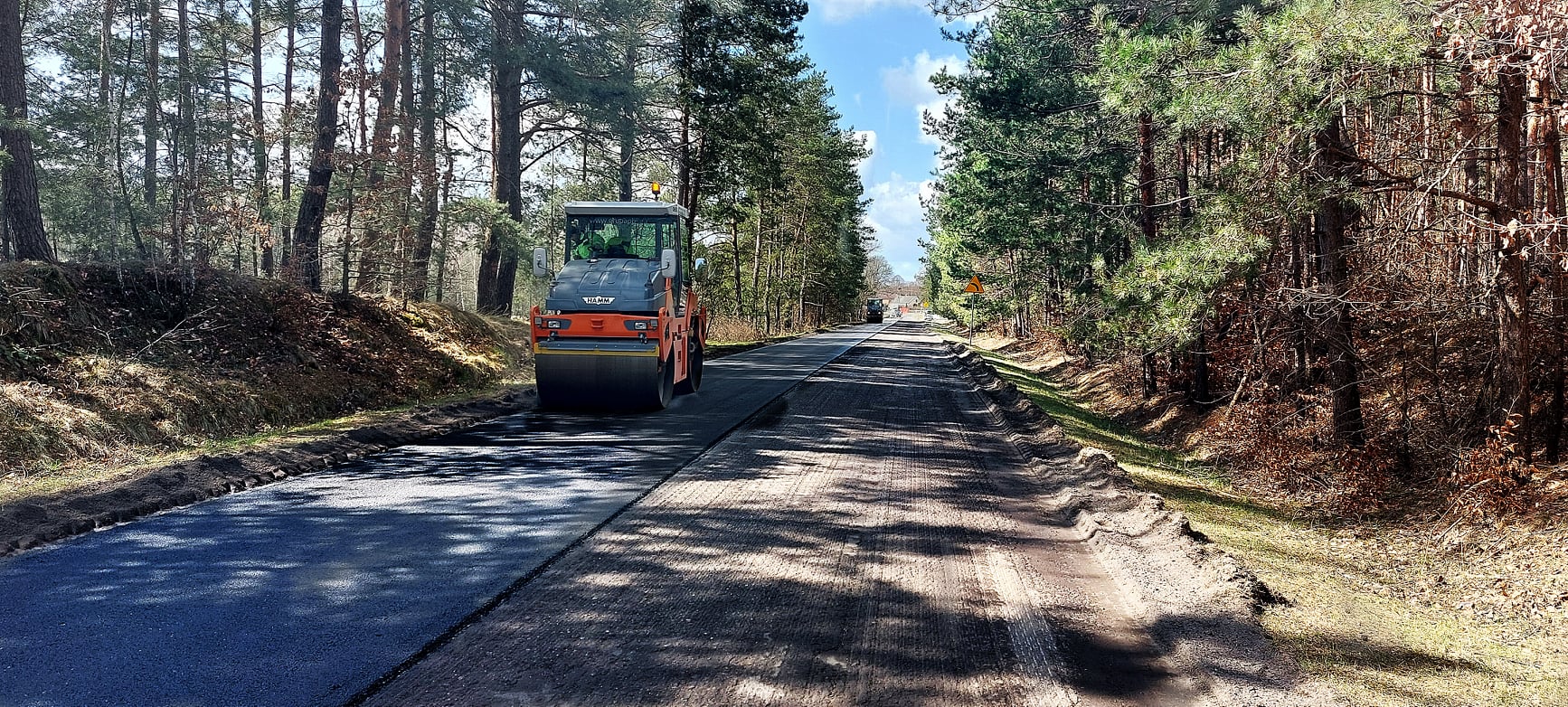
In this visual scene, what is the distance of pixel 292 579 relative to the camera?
5.09 meters

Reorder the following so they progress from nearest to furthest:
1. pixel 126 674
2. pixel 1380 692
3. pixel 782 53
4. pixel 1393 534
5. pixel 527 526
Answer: pixel 126 674
pixel 1380 692
pixel 527 526
pixel 1393 534
pixel 782 53

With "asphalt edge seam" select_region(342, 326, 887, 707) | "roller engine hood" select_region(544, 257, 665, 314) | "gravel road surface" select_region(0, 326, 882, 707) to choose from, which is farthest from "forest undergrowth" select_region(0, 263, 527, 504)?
"asphalt edge seam" select_region(342, 326, 887, 707)

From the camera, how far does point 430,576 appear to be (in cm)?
520

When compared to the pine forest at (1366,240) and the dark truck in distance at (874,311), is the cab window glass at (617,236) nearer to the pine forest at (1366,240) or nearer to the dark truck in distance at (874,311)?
the pine forest at (1366,240)

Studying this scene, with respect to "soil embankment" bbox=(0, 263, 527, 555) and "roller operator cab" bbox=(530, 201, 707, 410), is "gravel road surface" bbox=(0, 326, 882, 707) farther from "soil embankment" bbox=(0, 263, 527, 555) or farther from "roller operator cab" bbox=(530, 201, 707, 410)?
"roller operator cab" bbox=(530, 201, 707, 410)

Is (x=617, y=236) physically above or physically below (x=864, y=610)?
above

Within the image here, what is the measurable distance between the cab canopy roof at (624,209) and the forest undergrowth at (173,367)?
151 inches

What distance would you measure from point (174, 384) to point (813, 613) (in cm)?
938

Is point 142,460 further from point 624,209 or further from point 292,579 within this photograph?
point 624,209

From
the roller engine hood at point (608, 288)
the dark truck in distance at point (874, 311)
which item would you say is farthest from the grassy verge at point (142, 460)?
the dark truck in distance at point (874, 311)

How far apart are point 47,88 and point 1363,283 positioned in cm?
2895

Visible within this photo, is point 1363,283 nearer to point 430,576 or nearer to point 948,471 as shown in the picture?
point 948,471

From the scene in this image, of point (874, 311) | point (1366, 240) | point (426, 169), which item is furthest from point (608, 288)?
point (874, 311)

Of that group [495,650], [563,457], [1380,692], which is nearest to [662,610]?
[495,650]
